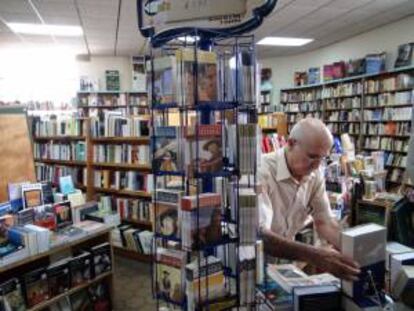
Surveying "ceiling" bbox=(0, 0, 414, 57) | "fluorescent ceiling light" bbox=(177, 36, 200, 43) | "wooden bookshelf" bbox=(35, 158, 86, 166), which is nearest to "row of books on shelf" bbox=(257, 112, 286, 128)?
"ceiling" bbox=(0, 0, 414, 57)

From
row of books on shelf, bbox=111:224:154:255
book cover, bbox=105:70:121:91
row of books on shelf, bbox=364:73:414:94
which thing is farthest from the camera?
book cover, bbox=105:70:121:91

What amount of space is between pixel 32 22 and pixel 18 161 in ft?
13.4

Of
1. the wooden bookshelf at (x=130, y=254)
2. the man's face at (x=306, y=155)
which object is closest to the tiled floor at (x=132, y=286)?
the wooden bookshelf at (x=130, y=254)

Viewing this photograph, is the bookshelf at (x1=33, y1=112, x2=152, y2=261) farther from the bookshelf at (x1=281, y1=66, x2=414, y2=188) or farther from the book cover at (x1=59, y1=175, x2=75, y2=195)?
the bookshelf at (x1=281, y1=66, x2=414, y2=188)

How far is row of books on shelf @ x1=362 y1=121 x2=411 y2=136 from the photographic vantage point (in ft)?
21.5

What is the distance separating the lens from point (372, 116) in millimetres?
7297

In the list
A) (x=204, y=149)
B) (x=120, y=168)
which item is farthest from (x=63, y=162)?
(x=204, y=149)

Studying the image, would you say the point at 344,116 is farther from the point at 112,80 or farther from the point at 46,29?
the point at 46,29

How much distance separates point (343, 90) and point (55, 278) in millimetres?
6791

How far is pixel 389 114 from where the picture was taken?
6.82 meters

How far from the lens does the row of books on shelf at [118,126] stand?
4.66 metres

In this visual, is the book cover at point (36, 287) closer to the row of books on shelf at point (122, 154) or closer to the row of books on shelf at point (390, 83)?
the row of books on shelf at point (122, 154)

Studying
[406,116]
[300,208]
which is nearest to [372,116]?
[406,116]

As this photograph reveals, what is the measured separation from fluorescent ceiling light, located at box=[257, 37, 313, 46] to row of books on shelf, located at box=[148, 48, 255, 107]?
703cm
